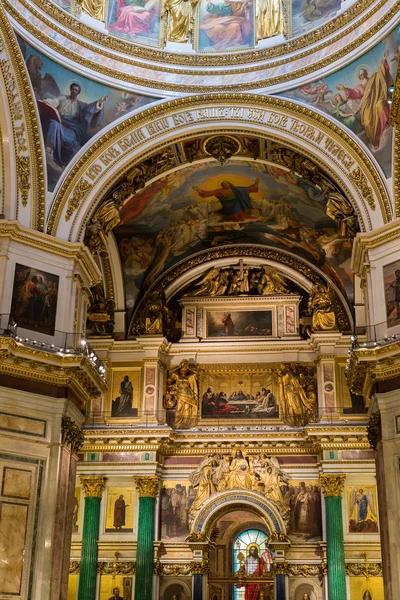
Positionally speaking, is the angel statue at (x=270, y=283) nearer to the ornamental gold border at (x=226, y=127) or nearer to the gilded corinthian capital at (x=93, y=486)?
the ornamental gold border at (x=226, y=127)

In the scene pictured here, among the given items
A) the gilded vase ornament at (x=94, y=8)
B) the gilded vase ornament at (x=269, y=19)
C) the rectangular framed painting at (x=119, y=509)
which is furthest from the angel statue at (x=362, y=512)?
the gilded vase ornament at (x=94, y=8)

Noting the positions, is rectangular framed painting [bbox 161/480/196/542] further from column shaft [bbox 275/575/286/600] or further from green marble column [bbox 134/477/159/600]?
column shaft [bbox 275/575/286/600]

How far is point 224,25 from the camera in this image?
75.3ft

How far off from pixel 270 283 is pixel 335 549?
29.6 feet

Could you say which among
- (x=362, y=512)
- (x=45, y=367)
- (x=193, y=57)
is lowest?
(x=362, y=512)

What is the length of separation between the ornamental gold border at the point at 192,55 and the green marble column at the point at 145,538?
39.9 ft

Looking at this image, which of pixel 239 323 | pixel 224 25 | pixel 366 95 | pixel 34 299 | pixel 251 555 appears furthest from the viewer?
pixel 251 555

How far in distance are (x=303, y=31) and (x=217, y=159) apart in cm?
409

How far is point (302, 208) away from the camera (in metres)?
25.2

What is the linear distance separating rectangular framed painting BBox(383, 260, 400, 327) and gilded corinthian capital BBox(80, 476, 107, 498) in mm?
10955

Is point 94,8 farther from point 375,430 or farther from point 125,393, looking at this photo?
point 375,430

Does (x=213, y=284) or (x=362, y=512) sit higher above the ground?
(x=213, y=284)

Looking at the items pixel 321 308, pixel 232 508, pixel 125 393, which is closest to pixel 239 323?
pixel 321 308

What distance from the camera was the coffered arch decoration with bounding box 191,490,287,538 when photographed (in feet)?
80.2
